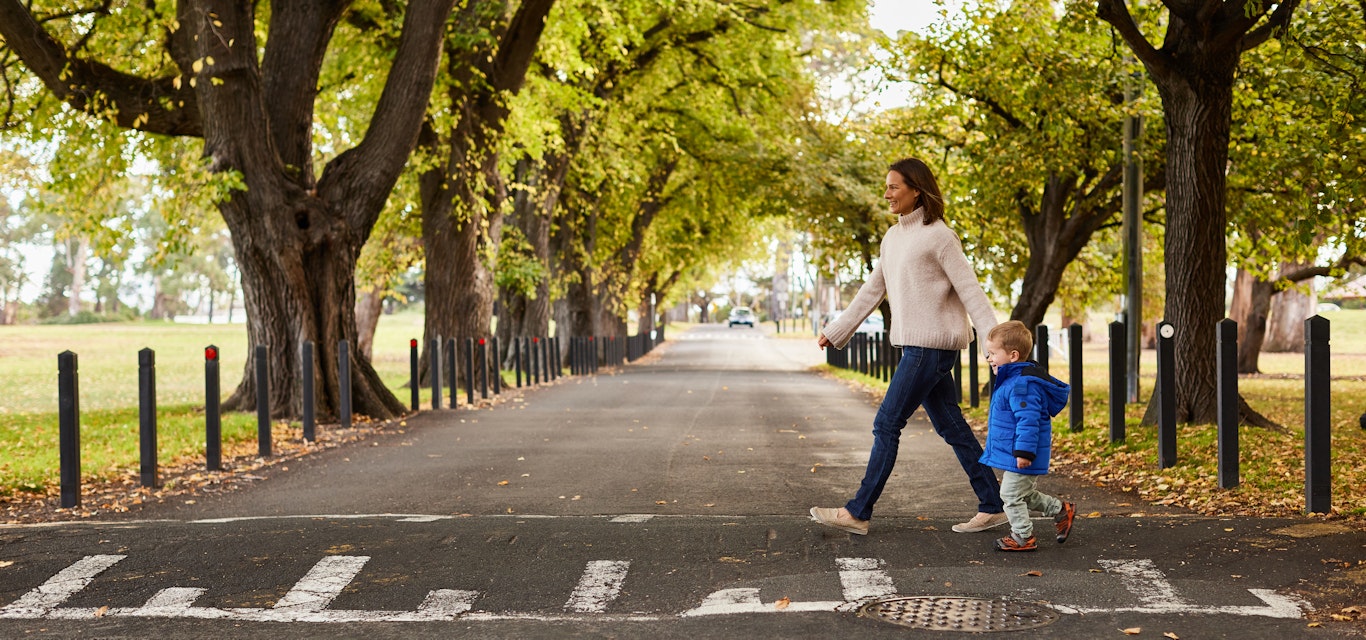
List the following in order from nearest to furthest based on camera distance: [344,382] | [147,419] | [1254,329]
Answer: [147,419], [344,382], [1254,329]

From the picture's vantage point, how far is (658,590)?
554 cm

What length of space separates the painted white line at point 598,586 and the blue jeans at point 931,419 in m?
1.33

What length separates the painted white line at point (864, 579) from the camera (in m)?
5.40

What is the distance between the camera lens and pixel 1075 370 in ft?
39.6

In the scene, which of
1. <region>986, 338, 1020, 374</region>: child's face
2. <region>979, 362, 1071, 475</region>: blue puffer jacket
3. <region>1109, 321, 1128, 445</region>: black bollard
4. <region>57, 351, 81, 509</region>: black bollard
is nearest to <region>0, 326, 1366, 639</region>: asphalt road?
<region>979, 362, 1071, 475</region>: blue puffer jacket

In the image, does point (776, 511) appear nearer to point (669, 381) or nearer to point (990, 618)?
point (990, 618)

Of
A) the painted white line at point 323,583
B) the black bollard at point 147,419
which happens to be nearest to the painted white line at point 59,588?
the painted white line at point 323,583

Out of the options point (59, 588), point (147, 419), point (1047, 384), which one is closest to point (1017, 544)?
point (1047, 384)

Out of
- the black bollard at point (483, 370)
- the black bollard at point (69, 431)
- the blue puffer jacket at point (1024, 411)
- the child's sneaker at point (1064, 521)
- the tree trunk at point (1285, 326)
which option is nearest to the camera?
the blue puffer jacket at point (1024, 411)

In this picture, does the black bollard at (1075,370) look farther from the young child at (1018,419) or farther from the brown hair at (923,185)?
the young child at (1018,419)

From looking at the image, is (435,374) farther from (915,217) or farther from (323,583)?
(323,583)

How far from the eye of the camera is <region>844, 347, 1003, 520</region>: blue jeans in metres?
6.54

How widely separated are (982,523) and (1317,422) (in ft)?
6.33

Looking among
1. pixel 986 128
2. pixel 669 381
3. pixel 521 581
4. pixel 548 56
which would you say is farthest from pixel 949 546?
pixel 669 381
